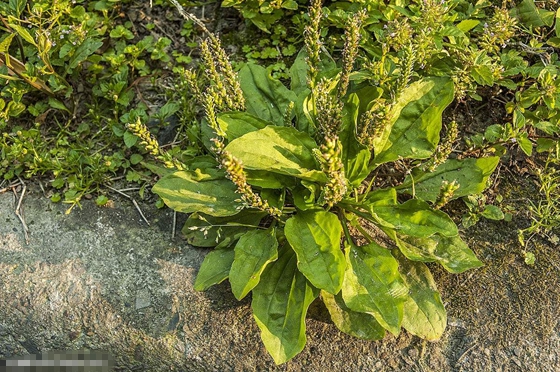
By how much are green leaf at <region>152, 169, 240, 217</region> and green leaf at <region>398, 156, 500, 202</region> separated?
35.0 inches

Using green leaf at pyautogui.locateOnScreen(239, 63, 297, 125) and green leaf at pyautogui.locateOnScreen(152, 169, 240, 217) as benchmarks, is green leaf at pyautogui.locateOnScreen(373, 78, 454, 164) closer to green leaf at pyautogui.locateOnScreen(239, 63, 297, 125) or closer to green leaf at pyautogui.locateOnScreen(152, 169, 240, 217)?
green leaf at pyautogui.locateOnScreen(239, 63, 297, 125)

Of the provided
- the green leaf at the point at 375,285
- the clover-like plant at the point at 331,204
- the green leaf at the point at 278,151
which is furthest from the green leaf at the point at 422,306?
the green leaf at the point at 278,151

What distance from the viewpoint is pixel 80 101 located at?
3.59m

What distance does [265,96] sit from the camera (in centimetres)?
305

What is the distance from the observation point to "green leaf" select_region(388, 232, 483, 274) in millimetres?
2633

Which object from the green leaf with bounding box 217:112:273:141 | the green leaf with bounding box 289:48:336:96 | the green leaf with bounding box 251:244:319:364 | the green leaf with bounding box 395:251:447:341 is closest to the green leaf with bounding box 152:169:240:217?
the green leaf with bounding box 217:112:273:141

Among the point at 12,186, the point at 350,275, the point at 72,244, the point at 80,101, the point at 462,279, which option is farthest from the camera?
the point at 80,101

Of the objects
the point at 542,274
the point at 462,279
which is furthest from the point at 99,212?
the point at 542,274

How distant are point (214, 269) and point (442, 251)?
1114mm

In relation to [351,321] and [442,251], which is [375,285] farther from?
[442,251]

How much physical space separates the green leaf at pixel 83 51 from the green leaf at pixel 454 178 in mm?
2012

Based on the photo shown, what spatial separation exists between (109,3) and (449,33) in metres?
2.24

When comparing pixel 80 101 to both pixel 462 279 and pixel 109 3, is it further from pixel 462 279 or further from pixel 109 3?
pixel 462 279

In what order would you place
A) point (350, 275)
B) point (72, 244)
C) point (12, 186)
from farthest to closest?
point (12, 186)
point (72, 244)
point (350, 275)
